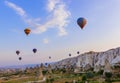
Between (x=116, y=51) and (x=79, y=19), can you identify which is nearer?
(x=79, y=19)

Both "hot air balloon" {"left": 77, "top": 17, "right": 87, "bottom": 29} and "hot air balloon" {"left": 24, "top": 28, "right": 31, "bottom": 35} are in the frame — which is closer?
"hot air balloon" {"left": 77, "top": 17, "right": 87, "bottom": 29}

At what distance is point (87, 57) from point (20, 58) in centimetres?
4562

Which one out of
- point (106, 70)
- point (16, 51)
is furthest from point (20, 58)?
point (106, 70)

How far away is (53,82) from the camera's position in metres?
40.6

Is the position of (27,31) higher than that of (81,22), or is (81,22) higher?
(27,31)

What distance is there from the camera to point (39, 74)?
5472 centimetres

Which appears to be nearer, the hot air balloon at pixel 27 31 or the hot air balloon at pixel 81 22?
the hot air balloon at pixel 81 22

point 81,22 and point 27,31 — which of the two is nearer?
point 81,22

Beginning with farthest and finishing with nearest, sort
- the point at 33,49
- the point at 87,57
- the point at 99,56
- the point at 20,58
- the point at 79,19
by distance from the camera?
the point at 87,57 → the point at 99,56 → the point at 20,58 → the point at 33,49 → the point at 79,19

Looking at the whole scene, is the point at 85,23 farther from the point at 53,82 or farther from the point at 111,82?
the point at 53,82

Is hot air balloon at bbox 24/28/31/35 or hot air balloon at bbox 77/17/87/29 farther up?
hot air balloon at bbox 24/28/31/35

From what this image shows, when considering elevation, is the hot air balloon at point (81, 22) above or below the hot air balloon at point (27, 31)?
below

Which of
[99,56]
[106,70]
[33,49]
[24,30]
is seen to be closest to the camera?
[24,30]

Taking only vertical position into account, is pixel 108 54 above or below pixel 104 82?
above
